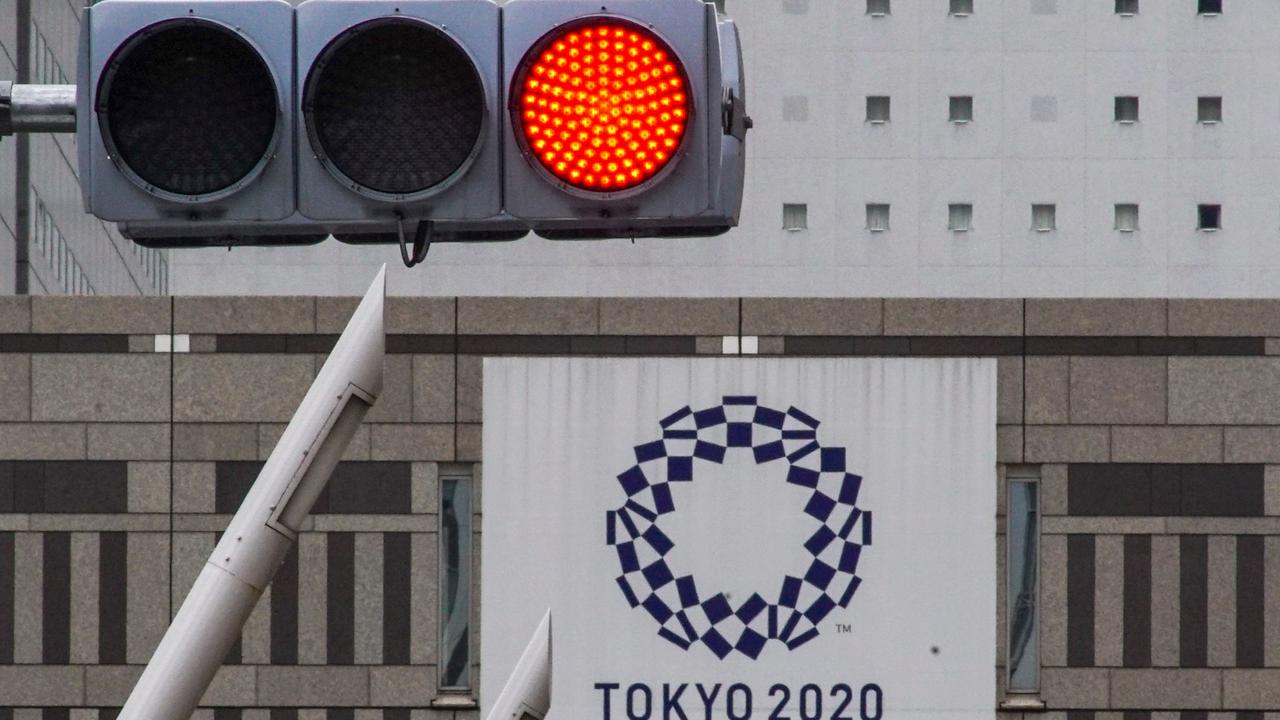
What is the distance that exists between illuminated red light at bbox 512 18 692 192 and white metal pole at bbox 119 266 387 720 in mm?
1358

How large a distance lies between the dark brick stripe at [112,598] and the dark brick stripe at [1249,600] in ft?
47.3

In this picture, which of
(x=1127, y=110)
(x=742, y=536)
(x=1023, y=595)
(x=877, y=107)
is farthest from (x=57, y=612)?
(x=1127, y=110)

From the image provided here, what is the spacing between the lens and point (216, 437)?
31.8 meters

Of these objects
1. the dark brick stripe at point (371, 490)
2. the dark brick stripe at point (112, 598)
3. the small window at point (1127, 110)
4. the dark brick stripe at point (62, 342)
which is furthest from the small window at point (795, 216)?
the dark brick stripe at point (112, 598)

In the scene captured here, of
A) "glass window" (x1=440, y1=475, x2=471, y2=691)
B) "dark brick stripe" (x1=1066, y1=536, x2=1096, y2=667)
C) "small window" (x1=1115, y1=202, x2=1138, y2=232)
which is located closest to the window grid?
"small window" (x1=1115, y1=202, x2=1138, y2=232)

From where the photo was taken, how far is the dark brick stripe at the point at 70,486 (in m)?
31.6

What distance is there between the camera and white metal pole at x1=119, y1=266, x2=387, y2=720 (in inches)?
248

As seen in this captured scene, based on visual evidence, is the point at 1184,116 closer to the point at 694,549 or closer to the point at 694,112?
the point at 694,549

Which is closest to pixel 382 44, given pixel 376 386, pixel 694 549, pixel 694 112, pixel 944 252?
pixel 694 112

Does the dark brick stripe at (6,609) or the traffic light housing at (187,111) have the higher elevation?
the traffic light housing at (187,111)

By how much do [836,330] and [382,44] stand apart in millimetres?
26663

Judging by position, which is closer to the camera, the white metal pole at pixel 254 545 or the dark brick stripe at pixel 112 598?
the white metal pole at pixel 254 545

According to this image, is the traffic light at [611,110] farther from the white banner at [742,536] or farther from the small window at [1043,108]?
the small window at [1043,108]

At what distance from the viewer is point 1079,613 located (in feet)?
104
